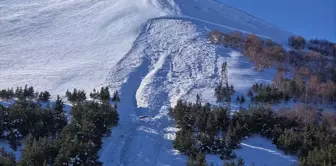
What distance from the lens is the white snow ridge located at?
19.5 metres

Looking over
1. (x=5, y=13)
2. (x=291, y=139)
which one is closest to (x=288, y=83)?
(x=291, y=139)

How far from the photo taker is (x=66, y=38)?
4134cm

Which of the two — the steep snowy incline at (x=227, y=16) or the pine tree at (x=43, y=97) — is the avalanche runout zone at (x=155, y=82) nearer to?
the pine tree at (x=43, y=97)

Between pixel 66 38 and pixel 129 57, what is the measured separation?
12.1 m

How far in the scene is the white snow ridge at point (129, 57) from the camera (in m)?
19.5

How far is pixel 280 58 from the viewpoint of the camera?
110 feet

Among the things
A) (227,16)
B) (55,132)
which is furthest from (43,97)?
(227,16)

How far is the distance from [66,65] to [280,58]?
20065 mm

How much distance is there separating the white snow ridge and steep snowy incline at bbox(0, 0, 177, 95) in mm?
89

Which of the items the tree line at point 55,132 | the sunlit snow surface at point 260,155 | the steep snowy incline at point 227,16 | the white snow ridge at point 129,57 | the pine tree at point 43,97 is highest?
the steep snowy incline at point 227,16

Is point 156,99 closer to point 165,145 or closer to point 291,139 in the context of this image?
point 165,145

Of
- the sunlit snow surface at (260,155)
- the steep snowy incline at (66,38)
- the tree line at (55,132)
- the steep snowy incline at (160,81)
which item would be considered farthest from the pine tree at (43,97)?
the sunlit snow surface at (260,155)

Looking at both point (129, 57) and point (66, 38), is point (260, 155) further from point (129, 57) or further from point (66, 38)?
point (66, 38)

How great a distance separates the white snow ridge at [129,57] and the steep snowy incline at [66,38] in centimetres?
9
